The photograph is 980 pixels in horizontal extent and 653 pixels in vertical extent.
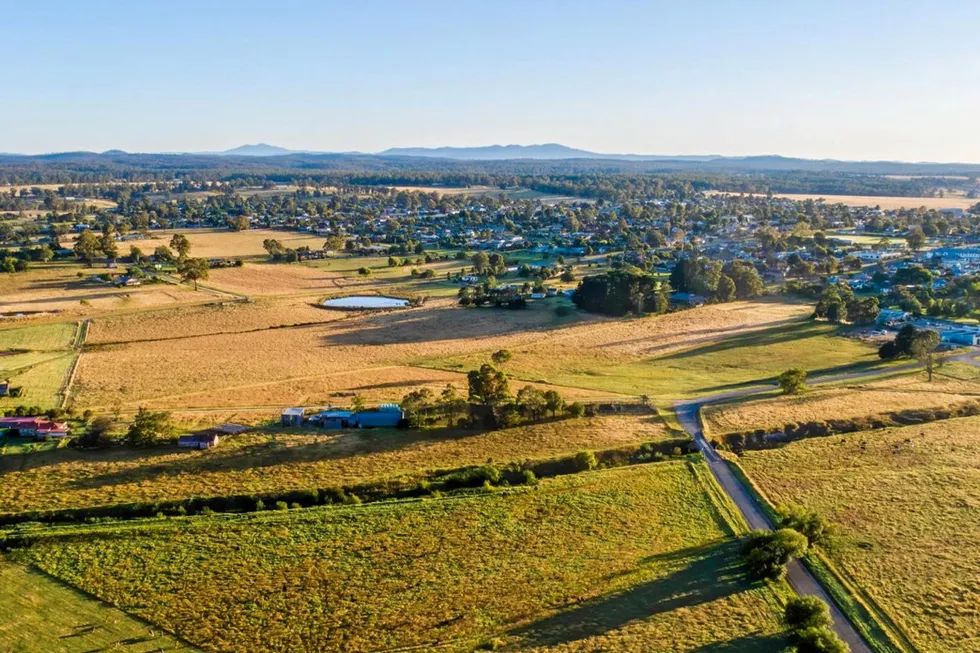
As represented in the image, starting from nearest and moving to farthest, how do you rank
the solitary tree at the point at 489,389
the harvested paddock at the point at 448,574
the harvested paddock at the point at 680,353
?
1. the harvested paddock at the point at 448,574
2. the solitary tree at the point at 489,389
3. the harvested paddock at the point at 680,353

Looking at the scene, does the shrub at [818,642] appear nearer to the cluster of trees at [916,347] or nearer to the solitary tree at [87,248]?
the cluster of trees at [916,347]

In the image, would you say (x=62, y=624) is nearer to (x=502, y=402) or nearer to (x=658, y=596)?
(x=658, y=596)

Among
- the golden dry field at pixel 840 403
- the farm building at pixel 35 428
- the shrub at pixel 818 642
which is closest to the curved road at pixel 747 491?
the golden dry field at pixel 840 403

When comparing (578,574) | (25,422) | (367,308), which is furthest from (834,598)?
(367,308)

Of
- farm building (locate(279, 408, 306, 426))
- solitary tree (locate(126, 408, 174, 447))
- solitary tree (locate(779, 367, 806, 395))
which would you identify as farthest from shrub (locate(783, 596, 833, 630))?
solitary tree (locate(126, 408, 174, 447))

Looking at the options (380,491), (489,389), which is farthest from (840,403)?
(380,491)

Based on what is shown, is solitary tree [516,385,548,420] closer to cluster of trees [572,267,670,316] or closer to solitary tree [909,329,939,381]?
solitary tree [909,329,939,381]

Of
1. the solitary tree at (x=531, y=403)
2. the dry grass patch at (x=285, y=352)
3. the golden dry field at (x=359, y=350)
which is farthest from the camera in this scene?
the dry grass patch at (x=285, y=352)
